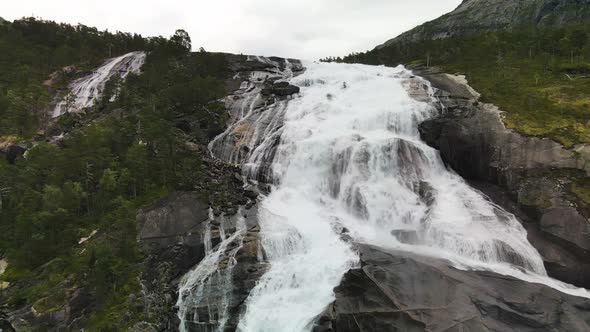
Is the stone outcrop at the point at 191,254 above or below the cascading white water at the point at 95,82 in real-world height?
below

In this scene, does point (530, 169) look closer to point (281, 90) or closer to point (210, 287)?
point (210, 287)

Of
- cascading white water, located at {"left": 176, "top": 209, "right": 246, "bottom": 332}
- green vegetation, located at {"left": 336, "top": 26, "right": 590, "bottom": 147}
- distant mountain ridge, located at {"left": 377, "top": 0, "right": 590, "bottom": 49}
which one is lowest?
cascading white water, located at {"left": 176, "top": 209, "right": 246, "bottom": 332}

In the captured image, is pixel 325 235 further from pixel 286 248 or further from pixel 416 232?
pixel 416 232

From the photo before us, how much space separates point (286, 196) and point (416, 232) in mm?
9952

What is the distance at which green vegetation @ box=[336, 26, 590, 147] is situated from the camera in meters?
28.5

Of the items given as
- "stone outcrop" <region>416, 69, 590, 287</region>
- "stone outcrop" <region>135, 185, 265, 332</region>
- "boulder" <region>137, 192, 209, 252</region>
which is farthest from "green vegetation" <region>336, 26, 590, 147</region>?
"boulder" <region>137, 192, 209, 252</region>

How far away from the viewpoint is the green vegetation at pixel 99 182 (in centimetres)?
2098

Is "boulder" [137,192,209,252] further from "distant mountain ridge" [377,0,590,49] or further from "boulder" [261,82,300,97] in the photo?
"distant mountain ridge" [377,0,590,49]

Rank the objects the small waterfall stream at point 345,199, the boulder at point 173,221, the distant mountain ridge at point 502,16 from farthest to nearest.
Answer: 1. the distant mountain ridge at point 502,16
2. the boulder at point 173,221
3. the small waterfall stream at point 345,199

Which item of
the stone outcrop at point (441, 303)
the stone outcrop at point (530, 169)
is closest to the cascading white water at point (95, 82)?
the stone outcrop at point (530, 169)

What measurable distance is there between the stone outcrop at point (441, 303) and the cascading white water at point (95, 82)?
4710 centimetres

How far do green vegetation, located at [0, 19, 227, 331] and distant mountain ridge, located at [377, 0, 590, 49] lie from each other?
329ft

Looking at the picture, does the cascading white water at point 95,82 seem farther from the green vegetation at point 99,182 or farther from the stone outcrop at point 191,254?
the stone outcrop at point 191,254

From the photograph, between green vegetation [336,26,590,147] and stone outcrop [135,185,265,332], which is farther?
green vegetation [336,26,590,147]
